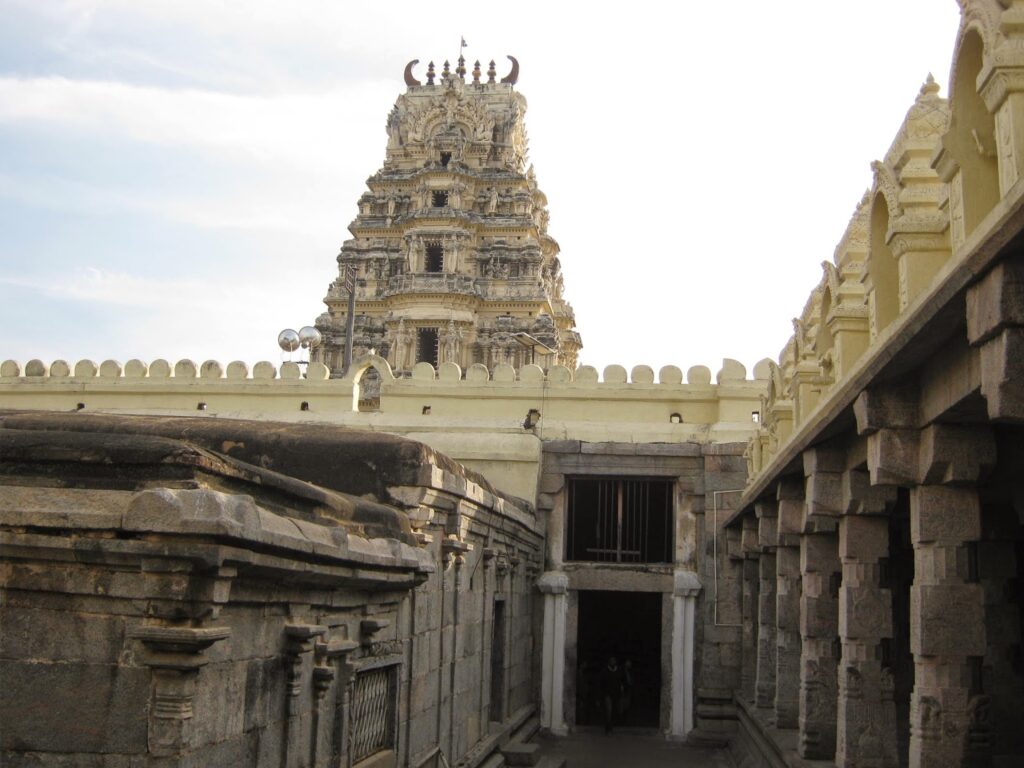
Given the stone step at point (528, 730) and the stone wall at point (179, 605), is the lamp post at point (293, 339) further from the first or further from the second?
the stone wall at point (179, 605)

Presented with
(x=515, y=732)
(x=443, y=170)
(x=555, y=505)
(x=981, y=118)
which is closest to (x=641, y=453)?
(x=555, y=505)

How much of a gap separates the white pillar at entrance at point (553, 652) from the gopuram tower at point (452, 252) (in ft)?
69.6

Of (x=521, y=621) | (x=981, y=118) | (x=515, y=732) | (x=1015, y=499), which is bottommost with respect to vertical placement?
(x=515, y=732)

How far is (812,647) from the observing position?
9.46 metres

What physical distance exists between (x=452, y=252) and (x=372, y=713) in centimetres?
3367

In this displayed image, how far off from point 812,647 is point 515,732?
6116 mm

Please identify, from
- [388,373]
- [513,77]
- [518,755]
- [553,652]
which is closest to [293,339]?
[388,373]

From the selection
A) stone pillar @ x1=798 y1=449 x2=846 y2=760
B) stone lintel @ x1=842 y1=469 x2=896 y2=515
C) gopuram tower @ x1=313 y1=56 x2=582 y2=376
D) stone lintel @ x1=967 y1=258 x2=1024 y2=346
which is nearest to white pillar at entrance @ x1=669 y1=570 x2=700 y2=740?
stone pillar @ x1=798 y1=449 x2=846 y2=760

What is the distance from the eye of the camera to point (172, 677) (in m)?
4.54

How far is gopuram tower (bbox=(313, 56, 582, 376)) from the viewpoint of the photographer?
131ft

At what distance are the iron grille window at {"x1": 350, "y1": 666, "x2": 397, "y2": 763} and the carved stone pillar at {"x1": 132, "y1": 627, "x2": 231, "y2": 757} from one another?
2.61 m

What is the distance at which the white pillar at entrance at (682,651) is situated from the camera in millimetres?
16953

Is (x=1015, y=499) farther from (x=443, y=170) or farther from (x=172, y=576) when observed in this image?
(x=443, y=170)

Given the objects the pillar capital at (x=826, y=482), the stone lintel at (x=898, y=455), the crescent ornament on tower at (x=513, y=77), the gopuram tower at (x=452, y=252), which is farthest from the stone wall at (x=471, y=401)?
the crescent ornament on tower at (x=513, y=77)
